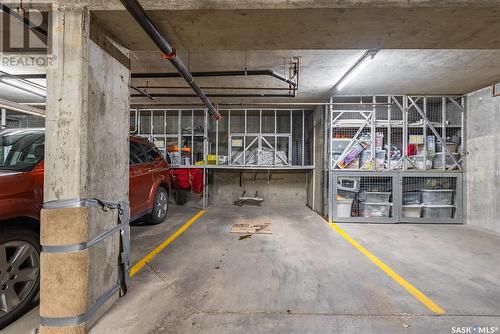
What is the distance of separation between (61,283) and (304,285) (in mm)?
2228

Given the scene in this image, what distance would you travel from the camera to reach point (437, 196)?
5027 millimetres

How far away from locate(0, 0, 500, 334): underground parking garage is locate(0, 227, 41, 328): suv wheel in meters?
0.01

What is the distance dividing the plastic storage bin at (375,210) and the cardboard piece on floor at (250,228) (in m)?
2.39

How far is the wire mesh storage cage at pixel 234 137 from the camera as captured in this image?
6.30m

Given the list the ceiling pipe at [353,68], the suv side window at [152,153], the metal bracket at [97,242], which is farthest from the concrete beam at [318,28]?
the suv side window at [152,153]

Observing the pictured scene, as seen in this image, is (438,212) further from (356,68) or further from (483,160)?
(356,68)

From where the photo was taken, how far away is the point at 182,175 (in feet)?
20.0

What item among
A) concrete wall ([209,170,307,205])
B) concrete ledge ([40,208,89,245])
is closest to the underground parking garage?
concrete ledge ([40,208,89,245])

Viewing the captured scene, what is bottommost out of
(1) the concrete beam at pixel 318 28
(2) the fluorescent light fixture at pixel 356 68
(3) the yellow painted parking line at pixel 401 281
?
(3) the yellow painted parking line at pixel 401 281

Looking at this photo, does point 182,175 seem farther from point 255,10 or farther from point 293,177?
point 255,10

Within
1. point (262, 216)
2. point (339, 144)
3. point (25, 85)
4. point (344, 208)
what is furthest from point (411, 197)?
point (25, 85)

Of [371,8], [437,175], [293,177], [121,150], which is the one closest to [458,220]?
[437,175]

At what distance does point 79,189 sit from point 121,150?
58 centimetres

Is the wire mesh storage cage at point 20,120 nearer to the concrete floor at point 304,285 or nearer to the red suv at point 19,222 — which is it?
the red suv at point 19,222
